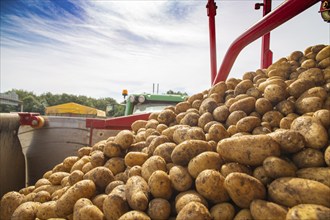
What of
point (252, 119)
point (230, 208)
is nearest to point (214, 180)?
point (230, 208)

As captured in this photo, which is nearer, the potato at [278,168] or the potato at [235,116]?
the potato at [278,168]

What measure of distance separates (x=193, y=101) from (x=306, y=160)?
1.58 metres

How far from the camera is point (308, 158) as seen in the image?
4.75 feet

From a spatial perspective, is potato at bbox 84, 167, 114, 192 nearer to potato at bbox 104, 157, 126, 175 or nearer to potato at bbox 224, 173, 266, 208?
potato at bbox 104, 157, 126, 175

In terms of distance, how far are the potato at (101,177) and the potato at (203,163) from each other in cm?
66

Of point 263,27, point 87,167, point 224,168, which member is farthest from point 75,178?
point 263,27

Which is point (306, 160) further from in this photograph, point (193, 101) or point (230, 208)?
point (193, 101)

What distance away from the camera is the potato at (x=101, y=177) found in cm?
188

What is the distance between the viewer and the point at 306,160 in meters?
1.45

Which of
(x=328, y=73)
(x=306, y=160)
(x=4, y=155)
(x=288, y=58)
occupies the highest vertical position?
(x=288, y=58)

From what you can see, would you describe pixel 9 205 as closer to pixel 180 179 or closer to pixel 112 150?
pixel 112 150

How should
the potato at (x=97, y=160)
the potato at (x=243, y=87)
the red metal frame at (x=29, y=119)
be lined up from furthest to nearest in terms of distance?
the red metal frame at (x=29, y=119) → the potato at (x=243, y=87) → the potato at (x=97, y=160)

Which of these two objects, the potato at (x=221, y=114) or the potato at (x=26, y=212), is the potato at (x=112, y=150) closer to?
the potato at (x=26, y=212)

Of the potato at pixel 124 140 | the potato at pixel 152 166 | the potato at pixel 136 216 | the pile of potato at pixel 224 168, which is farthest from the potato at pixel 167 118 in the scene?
the potato at pixel 136 216
